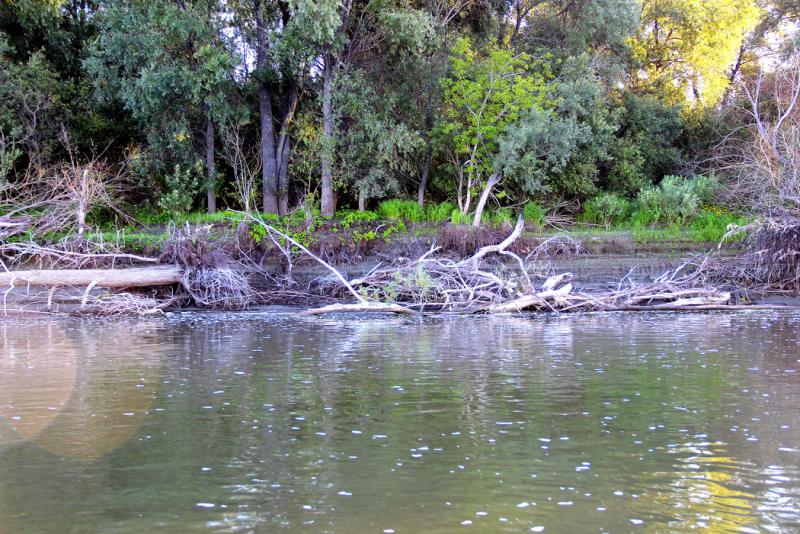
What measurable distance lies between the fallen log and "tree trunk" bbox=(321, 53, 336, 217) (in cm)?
770

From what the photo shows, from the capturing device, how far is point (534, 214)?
2891 centimetres

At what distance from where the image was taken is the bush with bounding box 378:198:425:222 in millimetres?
27891

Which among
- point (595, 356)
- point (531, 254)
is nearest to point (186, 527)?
point (595, 356)

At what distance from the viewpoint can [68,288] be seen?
21.1 metres

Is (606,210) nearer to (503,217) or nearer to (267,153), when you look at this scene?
(503,217)

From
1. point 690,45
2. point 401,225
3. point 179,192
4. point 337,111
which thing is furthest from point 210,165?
point 690,45

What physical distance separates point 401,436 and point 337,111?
20.4 meters

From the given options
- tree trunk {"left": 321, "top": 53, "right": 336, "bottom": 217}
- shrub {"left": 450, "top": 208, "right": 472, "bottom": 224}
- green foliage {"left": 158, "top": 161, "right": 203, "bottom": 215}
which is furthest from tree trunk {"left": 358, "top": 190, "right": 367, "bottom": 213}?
green foliage {"left": 158, "top": 161, "right": 203, "bottom": 215}

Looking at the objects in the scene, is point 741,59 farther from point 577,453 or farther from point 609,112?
point 577,453

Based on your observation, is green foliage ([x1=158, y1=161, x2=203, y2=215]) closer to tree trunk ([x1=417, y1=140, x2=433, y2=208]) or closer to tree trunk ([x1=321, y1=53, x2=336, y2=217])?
tree trunk ([x1=321, y1=53, x2=336, y2=217])

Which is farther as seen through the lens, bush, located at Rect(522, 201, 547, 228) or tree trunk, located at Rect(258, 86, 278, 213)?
tree trunk, located at Rect(258, 86, 278, 213)

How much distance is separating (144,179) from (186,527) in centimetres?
2489

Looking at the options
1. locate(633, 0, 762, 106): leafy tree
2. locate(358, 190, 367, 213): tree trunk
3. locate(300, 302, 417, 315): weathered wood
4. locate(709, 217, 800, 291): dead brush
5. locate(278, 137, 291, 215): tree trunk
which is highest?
locate(633, 0, 762, 106): leafy tree

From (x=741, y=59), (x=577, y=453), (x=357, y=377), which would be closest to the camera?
(x=577, y=453)
